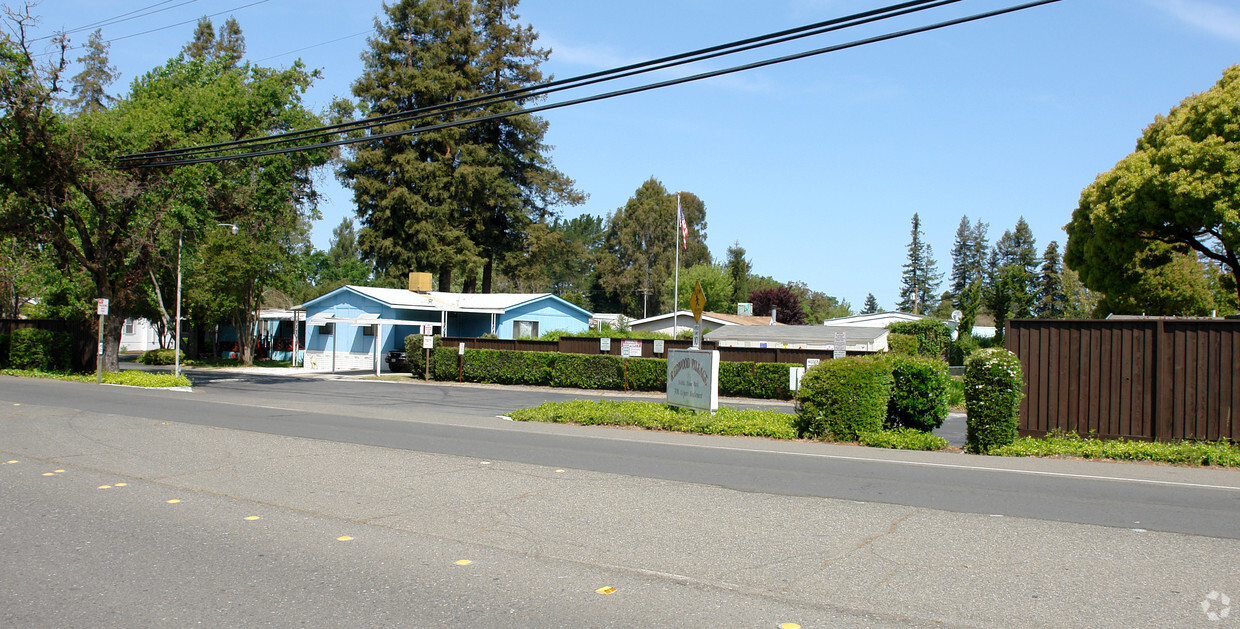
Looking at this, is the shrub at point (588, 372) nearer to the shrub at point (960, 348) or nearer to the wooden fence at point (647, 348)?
the wooden fence at point (647, 348)

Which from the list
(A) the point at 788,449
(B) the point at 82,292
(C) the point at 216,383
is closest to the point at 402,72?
(B) the point at 82,292

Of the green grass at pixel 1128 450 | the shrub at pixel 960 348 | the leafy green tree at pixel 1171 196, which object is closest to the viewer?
the green grass at pixel 1128 450

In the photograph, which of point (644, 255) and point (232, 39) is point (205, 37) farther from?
point (644, 255)

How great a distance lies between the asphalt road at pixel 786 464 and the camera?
8820 millimetres

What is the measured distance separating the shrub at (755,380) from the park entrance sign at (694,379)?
10.7 meters

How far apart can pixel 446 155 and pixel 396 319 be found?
50.8ft

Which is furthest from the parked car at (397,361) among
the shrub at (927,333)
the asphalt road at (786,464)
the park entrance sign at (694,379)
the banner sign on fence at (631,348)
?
the shrub at (927,333)

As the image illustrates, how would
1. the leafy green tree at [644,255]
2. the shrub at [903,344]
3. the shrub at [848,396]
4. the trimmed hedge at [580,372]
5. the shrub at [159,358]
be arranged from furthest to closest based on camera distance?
the leafy green tree at [644,255] → the shrub at [159,358] → the shrub at [903,344] → the trimmed hedge at [580,372] → the shrub at [848,396]

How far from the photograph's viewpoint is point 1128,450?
41.0ft

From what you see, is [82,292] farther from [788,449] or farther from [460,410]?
[788,449]

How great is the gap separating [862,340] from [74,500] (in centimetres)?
3737

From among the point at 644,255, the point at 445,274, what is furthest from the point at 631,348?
the point at 644,255

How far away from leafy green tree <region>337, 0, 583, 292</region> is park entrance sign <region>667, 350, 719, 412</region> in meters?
34.6

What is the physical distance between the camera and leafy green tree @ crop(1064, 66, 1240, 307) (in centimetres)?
2559
